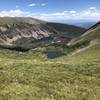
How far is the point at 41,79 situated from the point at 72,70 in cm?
842

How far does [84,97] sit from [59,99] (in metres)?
2.53

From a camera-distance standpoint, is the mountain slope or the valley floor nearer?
the valley floor

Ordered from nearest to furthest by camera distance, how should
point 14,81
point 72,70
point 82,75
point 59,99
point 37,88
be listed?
1. point 59,99
2. point 37,88
3. point 14,81
4. point 82,75
5. point 72,70

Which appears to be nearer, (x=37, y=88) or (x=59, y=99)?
(x=59, y=99)

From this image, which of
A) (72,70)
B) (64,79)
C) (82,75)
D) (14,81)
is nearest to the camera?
(14,81)

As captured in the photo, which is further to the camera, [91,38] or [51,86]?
[91,38]

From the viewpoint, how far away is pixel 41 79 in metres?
30.6

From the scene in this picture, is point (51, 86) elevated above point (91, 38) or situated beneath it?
elevated above

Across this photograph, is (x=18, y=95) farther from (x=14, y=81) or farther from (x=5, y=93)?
(x=14, y=81)

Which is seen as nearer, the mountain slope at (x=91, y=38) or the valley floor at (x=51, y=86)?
the valley floor at (x=51, y=86)

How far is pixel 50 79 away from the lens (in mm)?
30656

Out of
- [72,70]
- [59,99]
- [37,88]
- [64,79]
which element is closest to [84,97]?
[59,99]

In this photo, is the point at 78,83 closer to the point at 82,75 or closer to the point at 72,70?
the point at 82,75

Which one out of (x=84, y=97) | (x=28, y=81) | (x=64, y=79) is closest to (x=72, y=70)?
(x=64, y=79)
